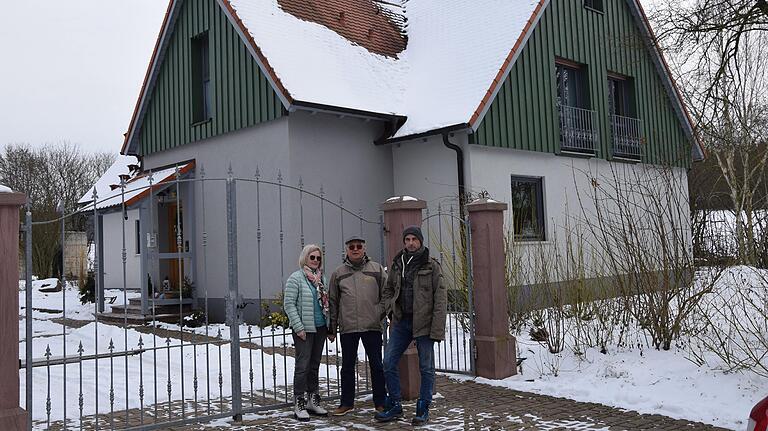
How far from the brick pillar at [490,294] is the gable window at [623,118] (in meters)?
9.91

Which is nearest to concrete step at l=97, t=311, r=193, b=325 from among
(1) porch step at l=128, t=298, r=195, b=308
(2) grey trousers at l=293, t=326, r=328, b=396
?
(1) porch step at l=128, t=298, r=195, b=308

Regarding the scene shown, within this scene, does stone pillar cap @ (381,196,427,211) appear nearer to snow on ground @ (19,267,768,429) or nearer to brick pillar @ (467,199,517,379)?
brick pillar @ (467,199,517,379)

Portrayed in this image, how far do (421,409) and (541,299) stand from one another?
414 cm

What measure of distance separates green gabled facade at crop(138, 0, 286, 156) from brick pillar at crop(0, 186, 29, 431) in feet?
28.3

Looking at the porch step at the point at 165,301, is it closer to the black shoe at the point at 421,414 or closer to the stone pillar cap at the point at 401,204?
the stone pillar cap at the point at 401,204

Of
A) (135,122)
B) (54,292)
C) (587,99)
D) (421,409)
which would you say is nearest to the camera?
(421,409)

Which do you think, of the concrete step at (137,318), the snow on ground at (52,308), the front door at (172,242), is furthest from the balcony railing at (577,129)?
the snow on ground at (52,308)

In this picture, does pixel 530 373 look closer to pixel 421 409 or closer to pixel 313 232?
pixel 421 409

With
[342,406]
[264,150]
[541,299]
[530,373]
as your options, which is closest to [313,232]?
[264,150]

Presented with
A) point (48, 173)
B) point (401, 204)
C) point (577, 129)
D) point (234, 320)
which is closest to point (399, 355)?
point (234, 320)

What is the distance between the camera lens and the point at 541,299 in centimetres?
1048

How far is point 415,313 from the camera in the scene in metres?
6.98

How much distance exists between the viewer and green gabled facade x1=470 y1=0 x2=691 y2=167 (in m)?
15.1

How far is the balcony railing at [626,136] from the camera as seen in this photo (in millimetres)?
17828
